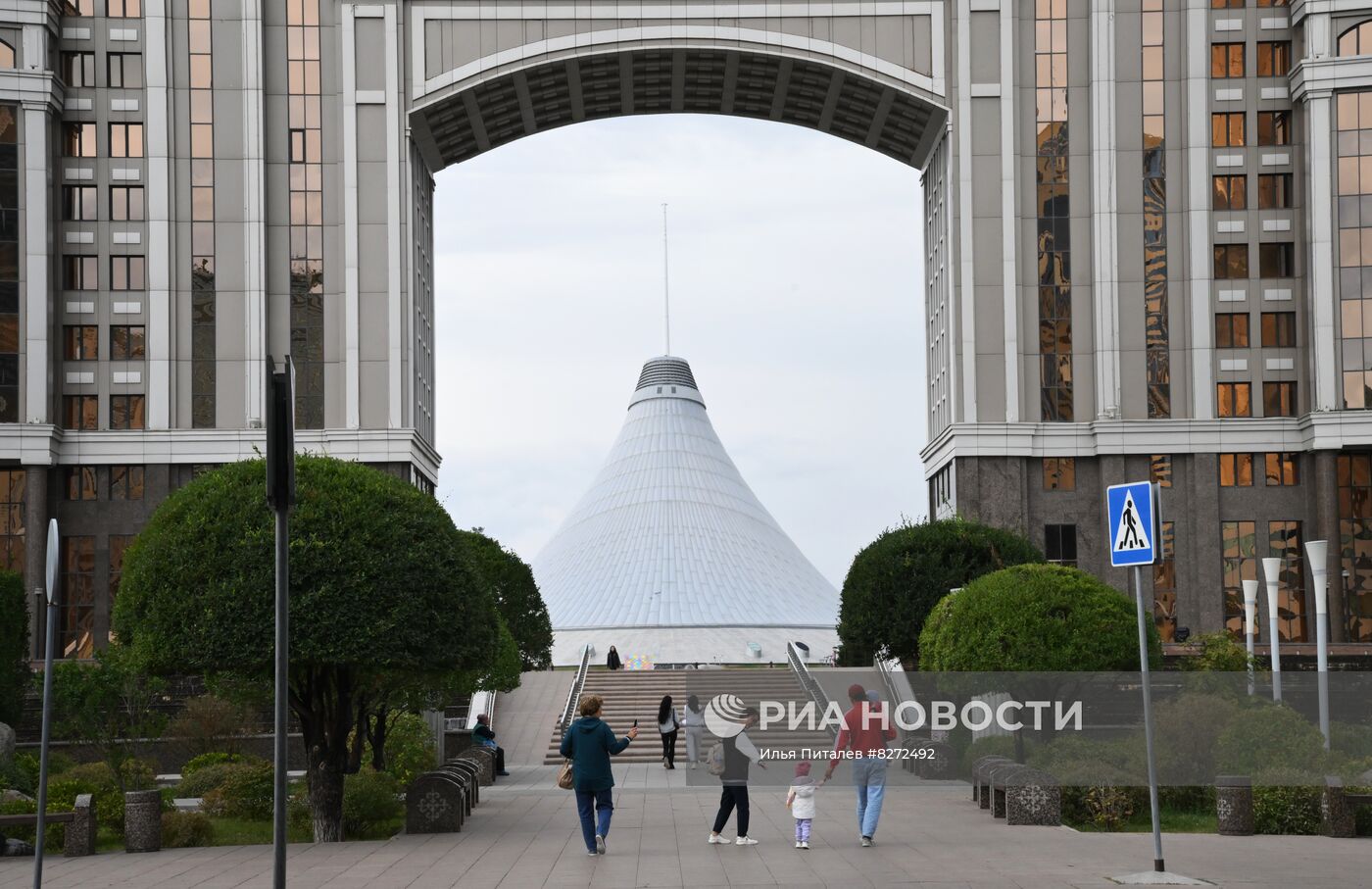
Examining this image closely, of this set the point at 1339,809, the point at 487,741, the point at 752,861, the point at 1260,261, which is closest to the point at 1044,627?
the point at 1339,809

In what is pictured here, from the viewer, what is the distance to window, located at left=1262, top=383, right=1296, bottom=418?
58.0m

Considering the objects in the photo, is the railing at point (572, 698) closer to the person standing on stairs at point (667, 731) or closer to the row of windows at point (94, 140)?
the person standing on stairs at point (667, 731)

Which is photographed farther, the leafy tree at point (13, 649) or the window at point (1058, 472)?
the window at point (1058, 472)

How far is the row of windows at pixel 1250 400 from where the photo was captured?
5800 centimetres

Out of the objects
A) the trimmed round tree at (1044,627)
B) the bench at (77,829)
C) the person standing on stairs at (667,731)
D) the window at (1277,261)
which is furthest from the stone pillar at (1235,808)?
the window at (1277,261)

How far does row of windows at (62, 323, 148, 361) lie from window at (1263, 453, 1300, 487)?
40.5m

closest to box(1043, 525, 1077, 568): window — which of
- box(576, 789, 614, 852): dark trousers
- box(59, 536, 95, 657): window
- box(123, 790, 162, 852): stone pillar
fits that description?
box(59, 536, 95, 657): window

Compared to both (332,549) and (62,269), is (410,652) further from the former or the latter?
(62,269)

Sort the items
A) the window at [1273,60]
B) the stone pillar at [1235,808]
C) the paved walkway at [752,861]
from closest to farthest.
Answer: the paved walkway at [752,861] → the stone pillar at [1235,808] → the window at [1273,60]

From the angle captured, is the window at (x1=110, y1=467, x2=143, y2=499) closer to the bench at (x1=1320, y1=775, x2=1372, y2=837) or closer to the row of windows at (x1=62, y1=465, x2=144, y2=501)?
the row of windows at (x1=62, y1=465, x2=144, y2=501)

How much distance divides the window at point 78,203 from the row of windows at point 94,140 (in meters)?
1.20

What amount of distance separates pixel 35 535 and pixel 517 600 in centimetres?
1704

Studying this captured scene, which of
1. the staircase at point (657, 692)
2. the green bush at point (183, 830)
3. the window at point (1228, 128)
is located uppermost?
the window at point (1228, 128)

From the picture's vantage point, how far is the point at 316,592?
22.9 metres
